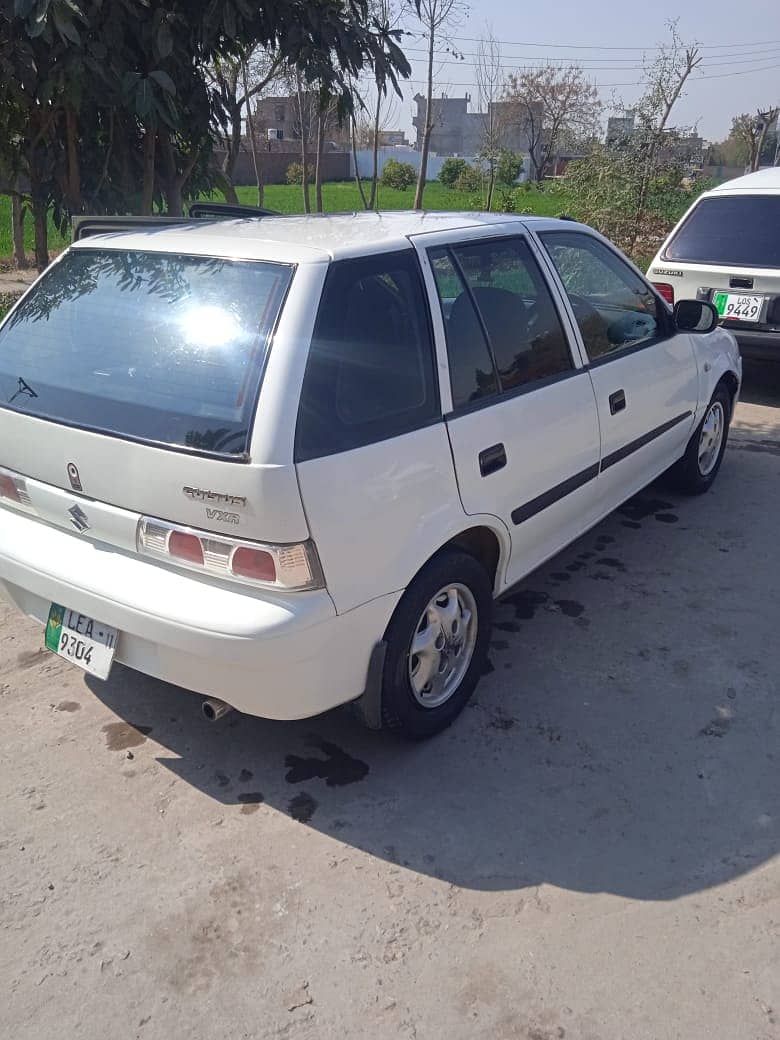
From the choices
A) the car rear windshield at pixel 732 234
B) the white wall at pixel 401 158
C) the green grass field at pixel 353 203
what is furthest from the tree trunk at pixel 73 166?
the white wall at pixel 401 158

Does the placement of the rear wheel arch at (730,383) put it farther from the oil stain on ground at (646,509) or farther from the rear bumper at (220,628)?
the rear bumper at (220,628)

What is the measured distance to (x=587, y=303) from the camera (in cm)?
399

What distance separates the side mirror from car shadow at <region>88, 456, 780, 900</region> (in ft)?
5.12

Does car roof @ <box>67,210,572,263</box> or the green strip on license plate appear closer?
car roof @ <box>67,210,572,263</box>

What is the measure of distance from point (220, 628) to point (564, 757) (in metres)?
1.35

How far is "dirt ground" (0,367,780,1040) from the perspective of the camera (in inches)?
84.6

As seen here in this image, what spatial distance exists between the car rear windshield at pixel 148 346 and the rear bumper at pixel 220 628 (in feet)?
1.35

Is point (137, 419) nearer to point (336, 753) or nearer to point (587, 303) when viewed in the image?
point (336, 753)

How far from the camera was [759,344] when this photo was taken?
271 inches

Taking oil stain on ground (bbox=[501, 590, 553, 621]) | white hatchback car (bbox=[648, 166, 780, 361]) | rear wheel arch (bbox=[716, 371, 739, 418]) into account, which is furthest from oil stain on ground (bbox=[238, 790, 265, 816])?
white hatchback car (bbox=[648, 166, 780, 361])

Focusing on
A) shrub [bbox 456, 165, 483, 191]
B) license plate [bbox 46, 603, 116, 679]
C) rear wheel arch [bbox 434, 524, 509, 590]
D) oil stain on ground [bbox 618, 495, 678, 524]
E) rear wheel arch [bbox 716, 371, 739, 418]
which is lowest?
oil stain on ground [bbox 618, 495, 678, 524]

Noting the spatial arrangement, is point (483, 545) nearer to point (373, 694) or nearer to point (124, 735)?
point (373, 694)

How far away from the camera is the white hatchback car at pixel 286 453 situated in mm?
2434

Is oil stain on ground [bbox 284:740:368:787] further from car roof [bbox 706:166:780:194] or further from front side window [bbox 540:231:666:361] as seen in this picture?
car roof [bbox 706:166:780:194]
